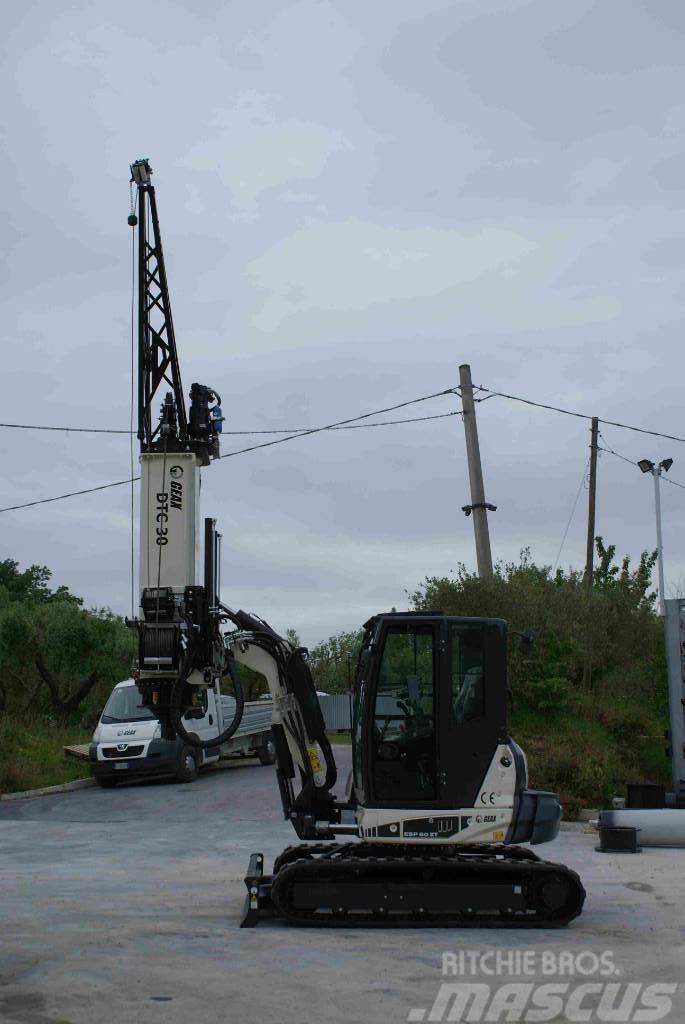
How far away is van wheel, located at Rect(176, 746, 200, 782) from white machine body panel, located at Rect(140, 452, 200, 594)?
1148cm

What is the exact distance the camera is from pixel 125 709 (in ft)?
72.5

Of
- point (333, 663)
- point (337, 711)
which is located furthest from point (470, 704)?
point (333, 663)

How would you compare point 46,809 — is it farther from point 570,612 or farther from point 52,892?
point 570,612

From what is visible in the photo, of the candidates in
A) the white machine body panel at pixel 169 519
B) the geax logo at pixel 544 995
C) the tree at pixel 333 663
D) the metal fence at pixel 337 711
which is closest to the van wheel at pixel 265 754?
the tree at pixel 333 663

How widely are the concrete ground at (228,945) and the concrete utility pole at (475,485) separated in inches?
301

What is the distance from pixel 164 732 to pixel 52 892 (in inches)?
Result: 86.7

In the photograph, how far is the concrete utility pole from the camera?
22047mm

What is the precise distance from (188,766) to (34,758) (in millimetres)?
3440

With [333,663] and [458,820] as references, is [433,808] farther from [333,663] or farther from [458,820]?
[333,663]

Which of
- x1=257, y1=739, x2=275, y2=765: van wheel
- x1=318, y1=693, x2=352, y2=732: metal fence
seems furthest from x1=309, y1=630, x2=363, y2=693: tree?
x1=318, y1=693, x2=352, y2=732: metal fence

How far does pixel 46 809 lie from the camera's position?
1914 centimetres

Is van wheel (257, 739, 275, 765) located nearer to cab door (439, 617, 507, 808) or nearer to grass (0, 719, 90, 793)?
grass (0, 719, 90, 793)

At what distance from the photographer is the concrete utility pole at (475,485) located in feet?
72.3

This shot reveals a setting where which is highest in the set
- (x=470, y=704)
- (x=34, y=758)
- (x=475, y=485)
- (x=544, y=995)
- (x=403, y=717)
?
(x=475, y=485)
